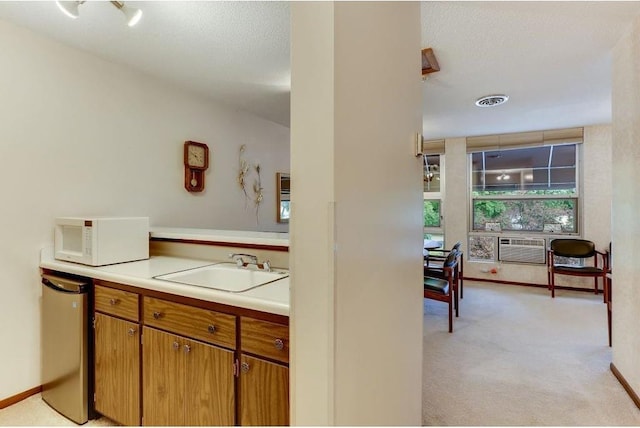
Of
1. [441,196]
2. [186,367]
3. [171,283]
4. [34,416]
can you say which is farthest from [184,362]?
[441,196]

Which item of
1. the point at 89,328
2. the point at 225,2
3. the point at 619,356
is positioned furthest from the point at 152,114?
the point at 619,356

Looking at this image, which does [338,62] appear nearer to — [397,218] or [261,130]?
[397,218]

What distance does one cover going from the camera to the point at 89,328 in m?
1.81

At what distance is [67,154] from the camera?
2271mm

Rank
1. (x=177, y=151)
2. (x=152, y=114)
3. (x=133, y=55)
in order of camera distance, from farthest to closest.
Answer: (x=177, y=151) → (x=152, y=114) → (x=133, y=55)

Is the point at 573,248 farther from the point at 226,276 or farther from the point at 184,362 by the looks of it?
the point at 184,362

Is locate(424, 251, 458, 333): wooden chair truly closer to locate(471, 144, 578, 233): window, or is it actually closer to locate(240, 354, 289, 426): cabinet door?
locate(240, 354, 289, 426): cabinet door

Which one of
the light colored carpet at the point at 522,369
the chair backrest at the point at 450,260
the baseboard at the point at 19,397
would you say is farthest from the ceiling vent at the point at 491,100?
the baseboard at the point at 19,397

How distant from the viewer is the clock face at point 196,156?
10.3 ft

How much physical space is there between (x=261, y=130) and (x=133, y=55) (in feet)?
6.11

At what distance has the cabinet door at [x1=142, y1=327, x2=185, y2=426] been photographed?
150 cm

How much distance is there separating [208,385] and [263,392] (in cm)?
31

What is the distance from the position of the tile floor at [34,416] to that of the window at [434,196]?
497 cm

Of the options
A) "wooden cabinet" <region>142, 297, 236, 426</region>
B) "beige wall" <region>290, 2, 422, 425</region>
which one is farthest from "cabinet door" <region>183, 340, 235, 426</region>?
"beige wall" <region>290, 2, 422, 425</region>
